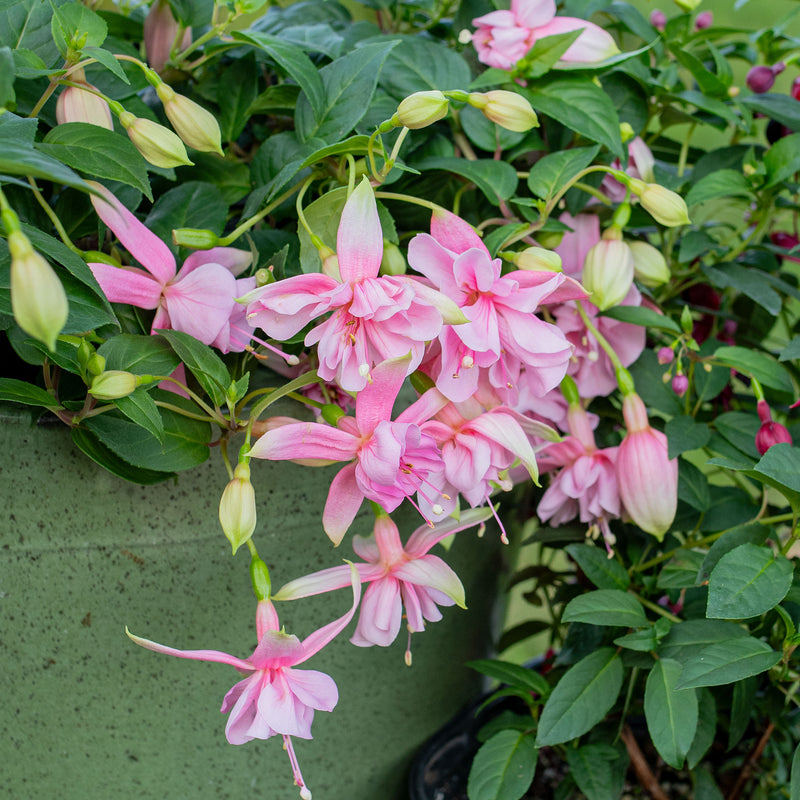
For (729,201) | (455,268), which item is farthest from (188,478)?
(729,201)

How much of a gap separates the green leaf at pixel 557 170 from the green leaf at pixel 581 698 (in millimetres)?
291

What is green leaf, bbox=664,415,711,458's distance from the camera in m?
0.52

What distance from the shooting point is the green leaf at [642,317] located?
0.53 metres

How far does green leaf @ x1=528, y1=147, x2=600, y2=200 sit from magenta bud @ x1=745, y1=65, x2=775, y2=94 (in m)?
0.25

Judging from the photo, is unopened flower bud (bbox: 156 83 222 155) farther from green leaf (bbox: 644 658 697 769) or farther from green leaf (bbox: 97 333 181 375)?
green leaf (bbox: 644 658 697 769)

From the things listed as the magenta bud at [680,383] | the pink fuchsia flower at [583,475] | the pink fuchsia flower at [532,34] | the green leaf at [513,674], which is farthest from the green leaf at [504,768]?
the pink fuchsia flower at [532,34]

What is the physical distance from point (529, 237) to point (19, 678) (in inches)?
16.1

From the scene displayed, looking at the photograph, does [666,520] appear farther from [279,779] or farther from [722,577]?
[279,779]

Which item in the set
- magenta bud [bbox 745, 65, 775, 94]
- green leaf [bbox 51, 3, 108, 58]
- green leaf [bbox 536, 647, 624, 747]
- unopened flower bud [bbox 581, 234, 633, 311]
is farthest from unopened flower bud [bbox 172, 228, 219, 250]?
magenta bud [bbox 745, 65, 775, 94]

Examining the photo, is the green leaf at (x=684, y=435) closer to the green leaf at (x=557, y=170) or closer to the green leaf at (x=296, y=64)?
the green leaf at (x=557, y=170)

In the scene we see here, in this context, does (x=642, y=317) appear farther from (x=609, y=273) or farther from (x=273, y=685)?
(x=273, y=685)

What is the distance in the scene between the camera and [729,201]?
27.9 inches

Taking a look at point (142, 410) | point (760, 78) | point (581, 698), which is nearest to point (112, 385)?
point (142, 410)

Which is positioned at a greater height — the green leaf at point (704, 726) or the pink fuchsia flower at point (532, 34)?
→ the pink fuchsia flower at point (532, 34)
